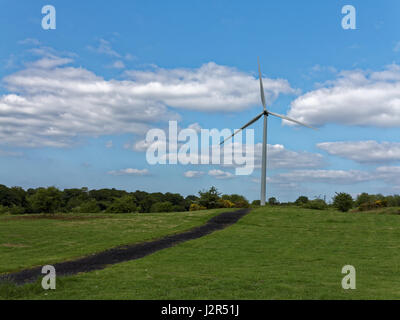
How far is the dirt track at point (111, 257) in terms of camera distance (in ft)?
57.9

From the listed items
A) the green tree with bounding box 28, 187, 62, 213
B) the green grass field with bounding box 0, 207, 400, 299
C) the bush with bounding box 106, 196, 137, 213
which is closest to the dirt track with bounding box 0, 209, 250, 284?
the green grass field with bounding box 0, 207, 400, 299

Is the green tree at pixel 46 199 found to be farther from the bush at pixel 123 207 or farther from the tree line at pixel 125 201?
the bush at pixel 123 207

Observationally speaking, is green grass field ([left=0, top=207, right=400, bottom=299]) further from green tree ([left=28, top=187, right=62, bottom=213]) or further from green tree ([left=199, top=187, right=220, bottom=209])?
green tree ([left=199, top=187, right=220, bottom=209])

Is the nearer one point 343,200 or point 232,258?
point 232,258

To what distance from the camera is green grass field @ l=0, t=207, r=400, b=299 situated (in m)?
13.2

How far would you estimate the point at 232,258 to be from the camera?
22.5 metres

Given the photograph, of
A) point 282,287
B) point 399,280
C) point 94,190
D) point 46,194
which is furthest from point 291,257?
point 94,190

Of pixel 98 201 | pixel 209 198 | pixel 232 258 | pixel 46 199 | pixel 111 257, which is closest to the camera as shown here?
pixel 232 258

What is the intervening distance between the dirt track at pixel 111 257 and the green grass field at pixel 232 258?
3.93 ft

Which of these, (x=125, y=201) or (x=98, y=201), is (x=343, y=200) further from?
(x=98, y=201)

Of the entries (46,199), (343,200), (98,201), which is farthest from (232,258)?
(98,201)

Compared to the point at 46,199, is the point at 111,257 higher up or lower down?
lower down

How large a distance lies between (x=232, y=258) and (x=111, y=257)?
7.37 meters
